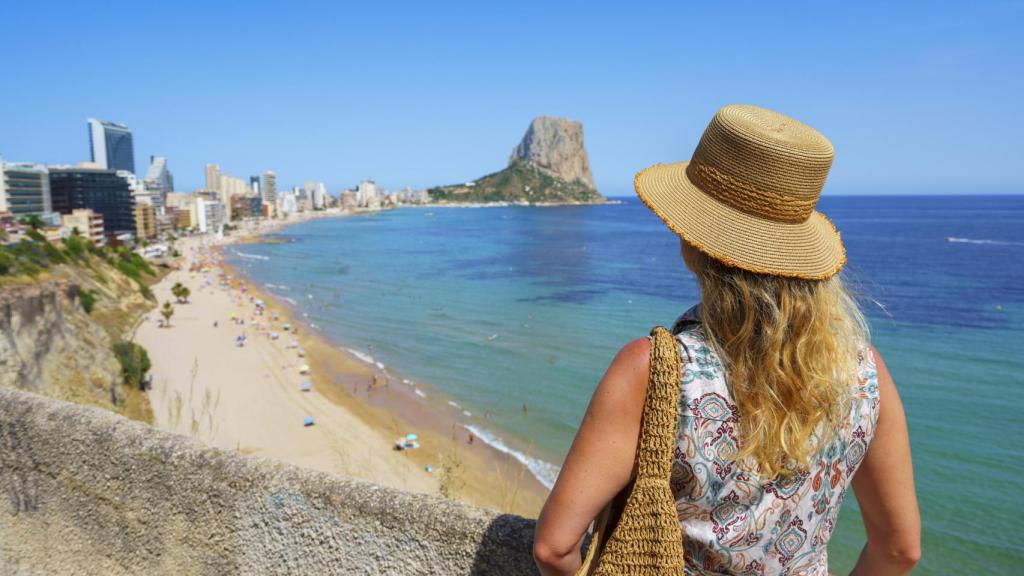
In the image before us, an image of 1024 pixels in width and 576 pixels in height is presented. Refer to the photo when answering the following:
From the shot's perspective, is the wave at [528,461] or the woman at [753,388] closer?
the woman at [753,388]

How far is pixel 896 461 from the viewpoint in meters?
1.37

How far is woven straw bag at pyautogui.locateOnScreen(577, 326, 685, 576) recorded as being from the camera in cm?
113

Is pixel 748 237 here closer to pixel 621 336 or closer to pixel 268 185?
pixel 621 336

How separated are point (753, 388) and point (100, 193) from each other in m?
98.7

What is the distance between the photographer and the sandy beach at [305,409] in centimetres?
1390

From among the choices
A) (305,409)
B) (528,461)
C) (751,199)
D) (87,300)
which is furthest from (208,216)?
(751,199)

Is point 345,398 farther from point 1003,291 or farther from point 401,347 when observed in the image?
point 1003,291

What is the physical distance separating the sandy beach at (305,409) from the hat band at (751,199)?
3145 millimetres

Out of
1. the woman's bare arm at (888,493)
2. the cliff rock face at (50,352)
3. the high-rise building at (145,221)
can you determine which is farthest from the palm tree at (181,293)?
the high-rise building at (145,221)

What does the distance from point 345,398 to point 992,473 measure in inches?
665

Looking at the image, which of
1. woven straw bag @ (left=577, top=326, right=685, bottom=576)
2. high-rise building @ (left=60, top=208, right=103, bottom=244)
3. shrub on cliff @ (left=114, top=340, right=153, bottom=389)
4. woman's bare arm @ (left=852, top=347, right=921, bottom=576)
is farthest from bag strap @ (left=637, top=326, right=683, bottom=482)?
high-rise building @ (left=60, top=208, right=103, bottom=244)

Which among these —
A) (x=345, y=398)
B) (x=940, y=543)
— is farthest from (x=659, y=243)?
(x=940, y=543)

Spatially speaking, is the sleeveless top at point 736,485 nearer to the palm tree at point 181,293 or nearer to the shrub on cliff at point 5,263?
the shrub on cliff at point 5,263

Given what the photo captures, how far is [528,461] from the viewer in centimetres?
1482
